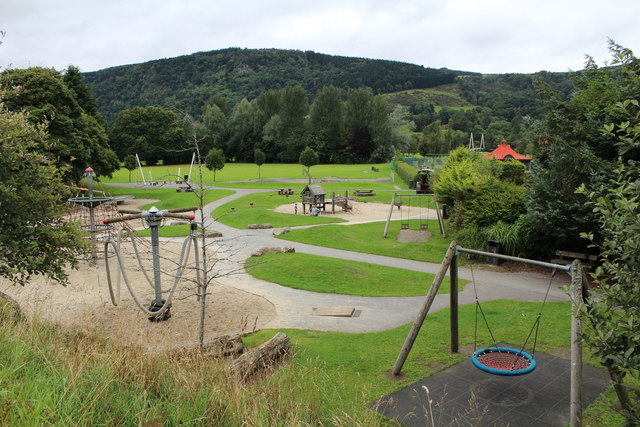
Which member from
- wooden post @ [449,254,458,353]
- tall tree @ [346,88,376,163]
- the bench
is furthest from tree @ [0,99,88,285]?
tall tree @ [346,88,376,163]

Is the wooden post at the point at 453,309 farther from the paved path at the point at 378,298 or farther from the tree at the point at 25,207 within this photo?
the tree at the point at 25,207

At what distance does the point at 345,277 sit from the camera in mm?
14477

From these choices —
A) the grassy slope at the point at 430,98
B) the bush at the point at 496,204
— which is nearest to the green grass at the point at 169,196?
the bush at the point at 496,204

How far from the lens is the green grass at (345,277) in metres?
13.5

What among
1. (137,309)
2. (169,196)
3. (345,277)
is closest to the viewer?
(137,309)

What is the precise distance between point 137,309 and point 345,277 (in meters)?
6.14

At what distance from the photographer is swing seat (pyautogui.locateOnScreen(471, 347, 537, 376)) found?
662 centimetres

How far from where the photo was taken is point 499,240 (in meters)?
16.4

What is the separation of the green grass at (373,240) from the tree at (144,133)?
57949mm

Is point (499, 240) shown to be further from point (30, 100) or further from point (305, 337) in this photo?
point (30, 100)

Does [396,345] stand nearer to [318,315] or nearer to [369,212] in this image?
[318,315]

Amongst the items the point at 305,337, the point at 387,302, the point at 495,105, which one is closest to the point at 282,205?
the point at 387,302

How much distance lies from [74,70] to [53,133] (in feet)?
46.4

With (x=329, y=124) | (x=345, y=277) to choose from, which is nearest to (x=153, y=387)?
(x=345, y=277)
